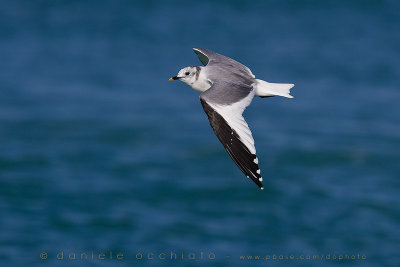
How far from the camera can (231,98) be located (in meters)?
7.30

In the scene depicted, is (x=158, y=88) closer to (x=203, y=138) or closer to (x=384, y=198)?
(x=203, y=138)

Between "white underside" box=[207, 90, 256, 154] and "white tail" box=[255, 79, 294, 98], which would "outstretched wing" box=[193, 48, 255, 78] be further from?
"white underside" box=[207, 90, 256, 154]

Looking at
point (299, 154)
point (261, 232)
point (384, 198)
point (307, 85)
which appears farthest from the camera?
point (307, 85)

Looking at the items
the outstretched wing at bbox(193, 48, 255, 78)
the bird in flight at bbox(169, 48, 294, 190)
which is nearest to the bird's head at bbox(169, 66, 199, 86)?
the bird in flight at bbox(169, 48, 294, 190)

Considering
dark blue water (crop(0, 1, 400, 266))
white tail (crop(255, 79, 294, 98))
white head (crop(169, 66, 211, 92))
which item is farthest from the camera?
dark blue water (crop(0, 1, 400, 266))

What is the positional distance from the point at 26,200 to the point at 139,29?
7.26 meters

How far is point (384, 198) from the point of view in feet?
64.0

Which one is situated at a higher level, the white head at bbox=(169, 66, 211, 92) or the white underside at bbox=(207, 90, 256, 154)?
the white head at bbox=(169, 66, 211, 92)

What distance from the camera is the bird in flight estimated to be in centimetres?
677

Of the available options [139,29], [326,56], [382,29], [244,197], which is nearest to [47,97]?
[139,29]

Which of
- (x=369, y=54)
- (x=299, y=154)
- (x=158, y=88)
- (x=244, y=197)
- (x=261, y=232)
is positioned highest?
(x=369, y=54)

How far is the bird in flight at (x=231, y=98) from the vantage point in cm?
677

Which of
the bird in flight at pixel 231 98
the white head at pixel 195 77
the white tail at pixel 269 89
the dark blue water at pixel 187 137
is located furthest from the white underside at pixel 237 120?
the dark blue water at pixel 187 137

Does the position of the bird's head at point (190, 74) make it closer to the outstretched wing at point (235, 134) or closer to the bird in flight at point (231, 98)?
the bird in flight at point (231, 98)
